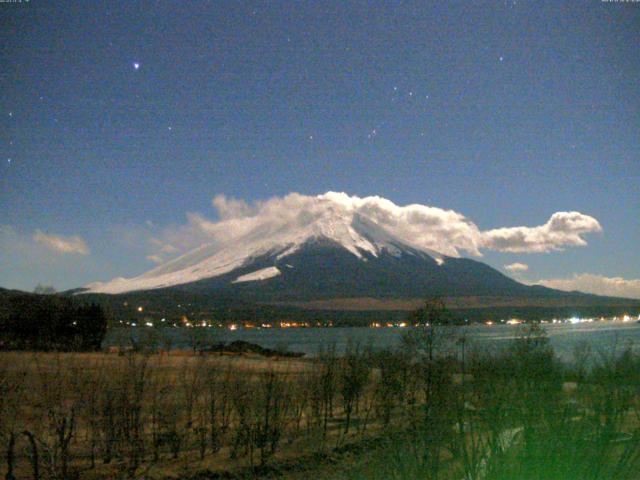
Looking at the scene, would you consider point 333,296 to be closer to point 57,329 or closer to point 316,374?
point 57,329

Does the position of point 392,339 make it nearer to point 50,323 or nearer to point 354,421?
point 50,323

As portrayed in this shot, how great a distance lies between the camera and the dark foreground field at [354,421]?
18.9 feet

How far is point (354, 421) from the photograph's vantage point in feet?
69.2

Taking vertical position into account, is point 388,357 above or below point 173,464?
above

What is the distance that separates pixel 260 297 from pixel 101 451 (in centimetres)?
17278

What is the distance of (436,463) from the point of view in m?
5.86

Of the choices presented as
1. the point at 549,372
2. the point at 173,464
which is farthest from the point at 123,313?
the point at 549,372

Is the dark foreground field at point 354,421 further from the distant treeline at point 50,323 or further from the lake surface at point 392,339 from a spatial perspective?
the distant treeline at point 50,323

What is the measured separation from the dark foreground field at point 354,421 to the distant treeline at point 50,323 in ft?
79.6

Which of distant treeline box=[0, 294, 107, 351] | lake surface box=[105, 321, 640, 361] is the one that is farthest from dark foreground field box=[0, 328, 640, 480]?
distant treeline box=[0, 294, 107, 351]

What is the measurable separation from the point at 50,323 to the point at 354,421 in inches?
1227

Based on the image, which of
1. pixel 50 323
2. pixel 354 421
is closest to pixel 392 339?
pixel 50 323

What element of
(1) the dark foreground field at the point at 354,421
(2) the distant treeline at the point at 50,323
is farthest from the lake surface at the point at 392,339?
(2) the distant treeline at the point at 50,323

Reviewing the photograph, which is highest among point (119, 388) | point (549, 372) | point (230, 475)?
point (549, 372)
